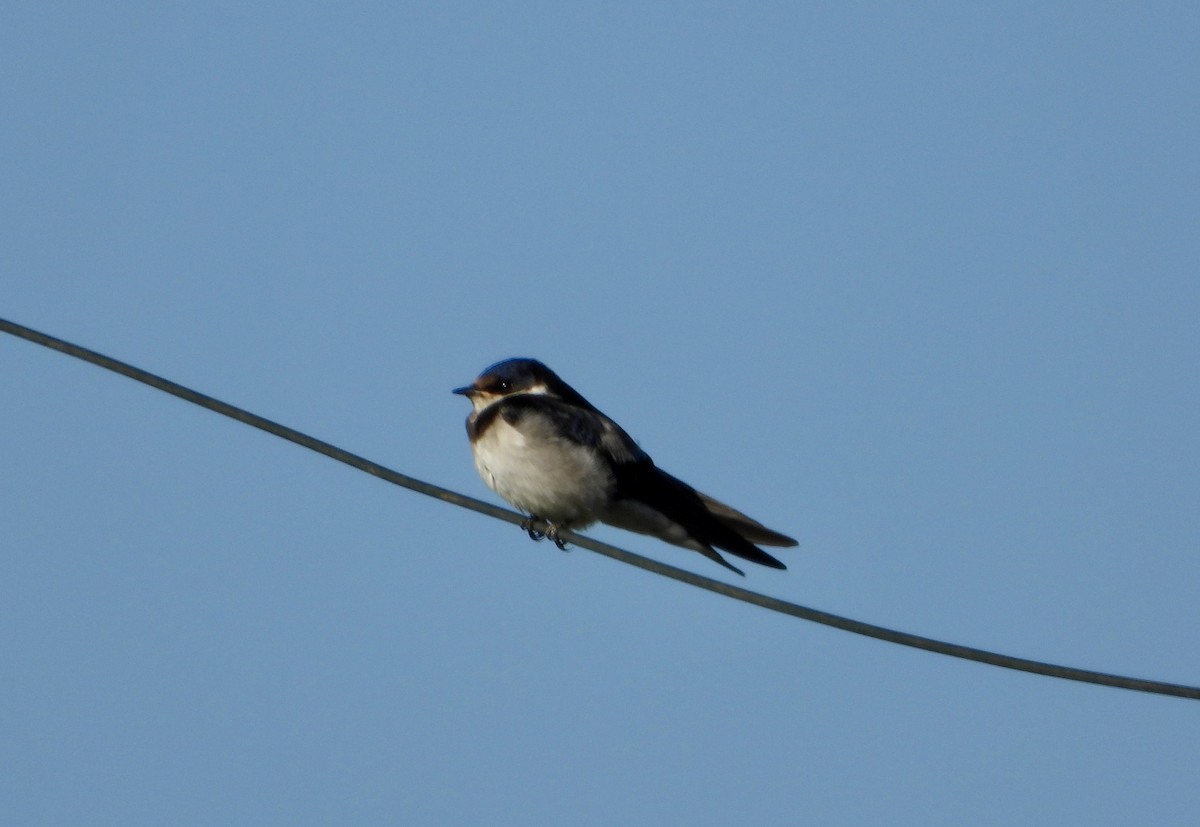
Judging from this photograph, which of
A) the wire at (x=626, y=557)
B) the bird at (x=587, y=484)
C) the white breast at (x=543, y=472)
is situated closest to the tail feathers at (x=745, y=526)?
the bird at (x=587, y=484)

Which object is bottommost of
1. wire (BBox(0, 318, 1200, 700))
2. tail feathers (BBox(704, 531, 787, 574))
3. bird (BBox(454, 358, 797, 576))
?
wire (BBox(0, 318, 1200, 700))

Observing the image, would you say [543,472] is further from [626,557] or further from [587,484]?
[626,557]

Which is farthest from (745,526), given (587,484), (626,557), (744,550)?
(626,557)

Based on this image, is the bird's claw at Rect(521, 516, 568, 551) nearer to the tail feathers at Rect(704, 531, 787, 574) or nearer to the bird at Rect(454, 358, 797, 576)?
the bird at Rect(454, 358, 797, 576)

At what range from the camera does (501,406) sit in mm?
7375

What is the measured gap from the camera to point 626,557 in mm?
5105

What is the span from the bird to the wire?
148cm

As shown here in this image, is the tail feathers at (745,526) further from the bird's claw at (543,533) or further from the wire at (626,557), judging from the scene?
the wire at (626,557)

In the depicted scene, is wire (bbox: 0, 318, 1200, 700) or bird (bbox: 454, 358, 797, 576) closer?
wire (bbox: 0, 318, 1200, 700)

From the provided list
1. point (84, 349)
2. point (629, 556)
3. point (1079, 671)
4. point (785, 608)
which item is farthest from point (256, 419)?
point (1079, 671)

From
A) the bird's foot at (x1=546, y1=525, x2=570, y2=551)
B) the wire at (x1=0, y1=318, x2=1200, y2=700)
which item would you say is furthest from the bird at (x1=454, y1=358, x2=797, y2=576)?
the wire at (x1=0, y1=318, x2=1200, y2=700)

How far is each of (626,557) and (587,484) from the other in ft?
6.89

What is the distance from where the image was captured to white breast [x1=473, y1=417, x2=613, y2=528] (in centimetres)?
715

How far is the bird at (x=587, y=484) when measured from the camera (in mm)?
7160
